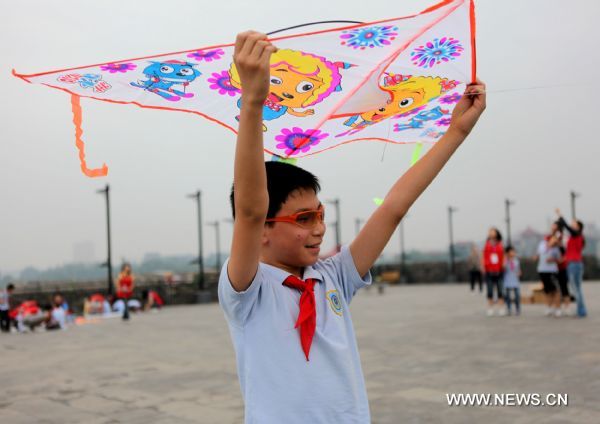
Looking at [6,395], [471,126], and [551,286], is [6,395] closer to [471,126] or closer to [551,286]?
[471,126]

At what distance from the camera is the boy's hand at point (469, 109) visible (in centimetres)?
226

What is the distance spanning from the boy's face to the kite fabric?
0.57 meters

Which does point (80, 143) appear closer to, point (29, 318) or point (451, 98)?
point (451, 98)

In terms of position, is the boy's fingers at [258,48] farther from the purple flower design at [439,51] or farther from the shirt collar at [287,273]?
the purple flower design at [439,51]

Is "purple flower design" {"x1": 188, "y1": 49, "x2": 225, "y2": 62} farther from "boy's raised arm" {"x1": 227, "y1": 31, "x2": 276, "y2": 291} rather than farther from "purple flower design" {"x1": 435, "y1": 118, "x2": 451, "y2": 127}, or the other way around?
"purple flower design" {"x1": 435, "y1": 118, "x2": 451, "y2": 127}

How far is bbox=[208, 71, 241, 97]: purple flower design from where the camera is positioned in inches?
93.4

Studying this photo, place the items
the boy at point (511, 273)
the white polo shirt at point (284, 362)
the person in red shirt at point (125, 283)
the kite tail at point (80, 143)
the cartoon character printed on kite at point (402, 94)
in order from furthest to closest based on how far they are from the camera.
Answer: the person in red shirt at point (125, 283), the boy at point (511, 273), the cartoon character printed on kite at point (402, 94), the kite tail at point (80, 143), the white polo shirt at point (284, 362)

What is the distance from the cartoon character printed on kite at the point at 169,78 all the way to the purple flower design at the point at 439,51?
863 mm

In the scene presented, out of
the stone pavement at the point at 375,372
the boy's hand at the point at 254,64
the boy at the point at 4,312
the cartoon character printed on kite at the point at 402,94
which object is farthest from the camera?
the boy at the point at 4,312

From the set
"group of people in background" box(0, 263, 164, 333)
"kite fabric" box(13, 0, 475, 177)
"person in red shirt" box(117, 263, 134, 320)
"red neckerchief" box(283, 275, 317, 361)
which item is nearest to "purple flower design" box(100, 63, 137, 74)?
"kite fabric" box(13, 0, 475, 177)

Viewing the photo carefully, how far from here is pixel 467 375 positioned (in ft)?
20.9

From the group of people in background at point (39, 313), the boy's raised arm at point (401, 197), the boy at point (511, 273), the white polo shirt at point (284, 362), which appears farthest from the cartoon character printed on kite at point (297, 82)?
the group of people in background at point (39, 313)

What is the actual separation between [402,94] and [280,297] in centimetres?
111

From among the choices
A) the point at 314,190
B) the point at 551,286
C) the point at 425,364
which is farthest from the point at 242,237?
the point at 551,286
